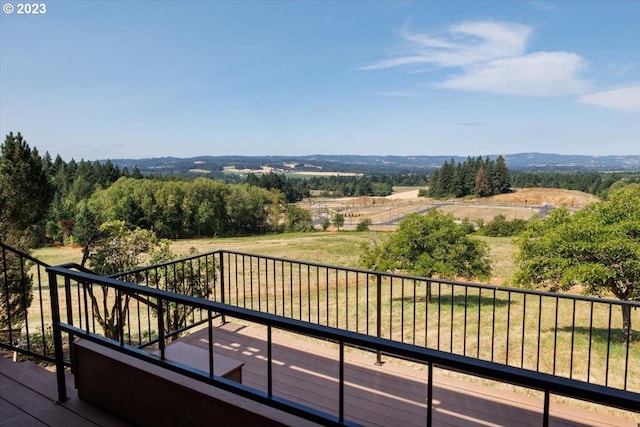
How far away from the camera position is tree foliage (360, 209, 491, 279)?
35.8 feet

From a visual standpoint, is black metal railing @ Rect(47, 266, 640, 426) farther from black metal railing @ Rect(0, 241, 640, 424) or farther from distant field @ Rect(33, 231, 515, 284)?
distant field @ Rect(33, 231, 515, 284)

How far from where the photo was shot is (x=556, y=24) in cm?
1647

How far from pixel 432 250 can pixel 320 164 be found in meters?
144

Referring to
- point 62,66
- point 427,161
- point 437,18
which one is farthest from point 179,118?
point 427,161

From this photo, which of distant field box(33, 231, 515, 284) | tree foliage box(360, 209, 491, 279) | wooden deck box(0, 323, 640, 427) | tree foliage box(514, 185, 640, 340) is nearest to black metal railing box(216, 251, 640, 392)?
tree foliage box(514, 185, 640, 340)

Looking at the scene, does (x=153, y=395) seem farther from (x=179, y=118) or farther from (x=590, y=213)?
(x=179, y=118)

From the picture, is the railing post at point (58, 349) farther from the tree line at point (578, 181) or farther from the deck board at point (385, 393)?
the tree line at point (578, 181)

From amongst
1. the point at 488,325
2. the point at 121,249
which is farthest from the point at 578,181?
the point at 121,249

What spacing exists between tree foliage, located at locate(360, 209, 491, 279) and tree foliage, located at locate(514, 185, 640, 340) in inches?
106

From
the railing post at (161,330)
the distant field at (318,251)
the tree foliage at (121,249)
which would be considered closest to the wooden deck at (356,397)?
the railing post at (161,330)

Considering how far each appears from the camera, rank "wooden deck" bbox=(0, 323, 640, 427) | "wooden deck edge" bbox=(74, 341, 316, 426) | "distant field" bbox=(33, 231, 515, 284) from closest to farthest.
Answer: "wooden deck edge" bbox=(74, 341, 316, 426), "wooden deck" bbox=(0, 323, 640, 427), "distant field" bbox=(33, 231, 515, 284)

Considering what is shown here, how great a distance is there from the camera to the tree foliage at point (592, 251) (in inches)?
280

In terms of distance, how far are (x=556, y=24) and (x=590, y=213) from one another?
1214 centimetres

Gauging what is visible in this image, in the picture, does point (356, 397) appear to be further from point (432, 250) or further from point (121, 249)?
point (432, 250)
